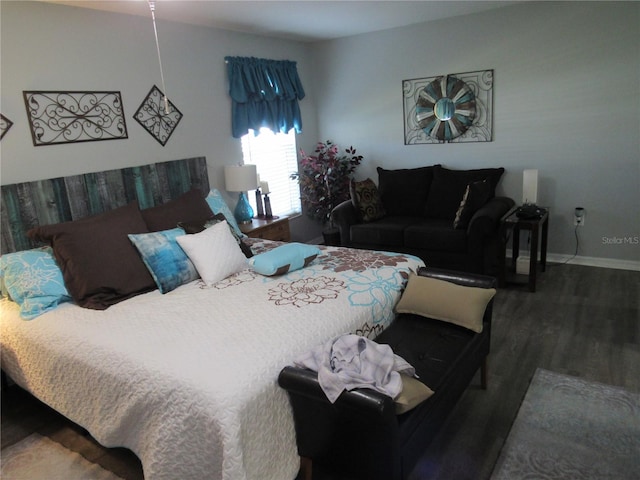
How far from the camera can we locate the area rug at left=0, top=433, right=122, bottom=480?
2.14m

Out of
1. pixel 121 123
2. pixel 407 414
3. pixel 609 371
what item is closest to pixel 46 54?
pixel 121 123

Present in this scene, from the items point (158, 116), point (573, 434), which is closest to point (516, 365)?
point (573, 434)

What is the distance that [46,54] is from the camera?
292cm

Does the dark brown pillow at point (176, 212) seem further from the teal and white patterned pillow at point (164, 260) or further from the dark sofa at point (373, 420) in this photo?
the dark sofa at point (373, 420)

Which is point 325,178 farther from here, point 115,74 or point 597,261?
point 597,261

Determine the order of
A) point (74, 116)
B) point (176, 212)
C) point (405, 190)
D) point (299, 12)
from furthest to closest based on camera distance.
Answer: point (405, 190), point (299, 12), point (176, 212), point (74, 116)

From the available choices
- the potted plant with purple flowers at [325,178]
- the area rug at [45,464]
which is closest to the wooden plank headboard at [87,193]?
the area rug at [45,464]

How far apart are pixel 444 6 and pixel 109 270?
135 inches

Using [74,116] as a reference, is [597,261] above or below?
below

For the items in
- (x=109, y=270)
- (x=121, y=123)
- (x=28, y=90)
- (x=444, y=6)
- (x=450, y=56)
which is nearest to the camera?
(x=109, y=270)

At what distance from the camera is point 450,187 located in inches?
A: 175

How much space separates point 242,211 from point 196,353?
2.46m

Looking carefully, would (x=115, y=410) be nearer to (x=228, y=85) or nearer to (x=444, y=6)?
(x=228, y=85)
